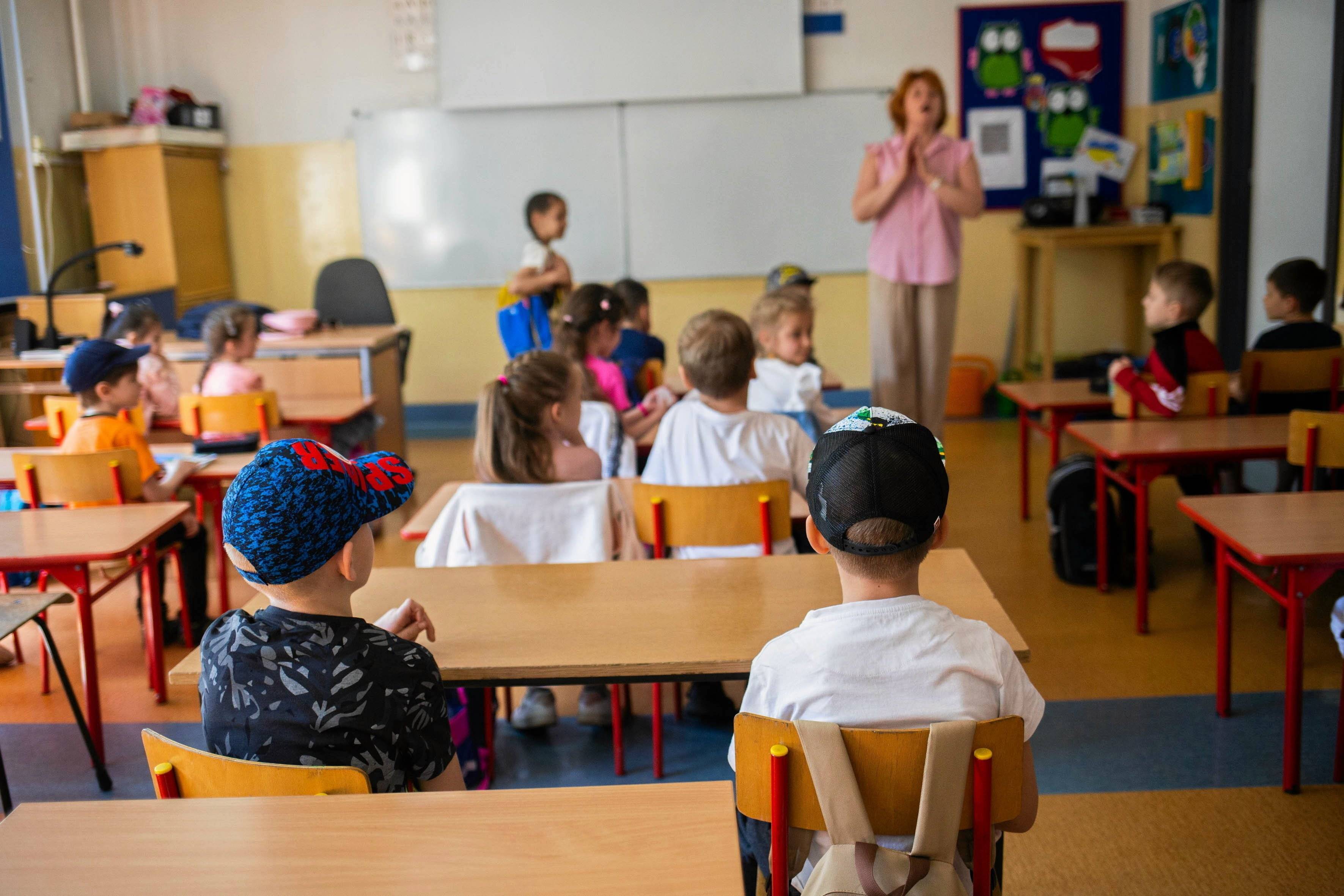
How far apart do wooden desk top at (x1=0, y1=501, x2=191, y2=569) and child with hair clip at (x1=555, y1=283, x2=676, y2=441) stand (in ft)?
4.10

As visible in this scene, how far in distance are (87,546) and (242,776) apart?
4.55 feet

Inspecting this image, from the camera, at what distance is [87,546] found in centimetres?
242

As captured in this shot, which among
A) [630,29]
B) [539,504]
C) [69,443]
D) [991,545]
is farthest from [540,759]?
[630,29]

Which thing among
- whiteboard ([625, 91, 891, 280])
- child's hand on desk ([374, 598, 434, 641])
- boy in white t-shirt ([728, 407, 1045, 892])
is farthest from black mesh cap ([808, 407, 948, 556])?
whiteboard ([625, 91, 891, 280])

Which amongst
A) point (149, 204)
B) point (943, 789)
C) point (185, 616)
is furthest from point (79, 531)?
point (149, 204)

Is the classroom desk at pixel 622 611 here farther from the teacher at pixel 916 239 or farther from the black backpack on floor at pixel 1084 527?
the teacher at pixel 916 239

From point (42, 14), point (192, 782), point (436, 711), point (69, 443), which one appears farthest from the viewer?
point (42, 14)

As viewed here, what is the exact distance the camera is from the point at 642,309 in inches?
176

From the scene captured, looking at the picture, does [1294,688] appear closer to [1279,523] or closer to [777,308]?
[1279,523]

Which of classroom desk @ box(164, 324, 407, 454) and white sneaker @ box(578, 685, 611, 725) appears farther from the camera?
classroom desk @ box(164, 324, 407, 454)

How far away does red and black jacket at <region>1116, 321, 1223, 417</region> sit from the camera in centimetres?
349

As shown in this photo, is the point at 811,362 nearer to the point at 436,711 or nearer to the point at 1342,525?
the point at 1342,525

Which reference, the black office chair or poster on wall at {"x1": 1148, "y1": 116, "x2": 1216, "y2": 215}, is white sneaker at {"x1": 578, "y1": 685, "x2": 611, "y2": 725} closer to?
the black office chair

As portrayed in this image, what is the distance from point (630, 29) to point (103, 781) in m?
4.92
